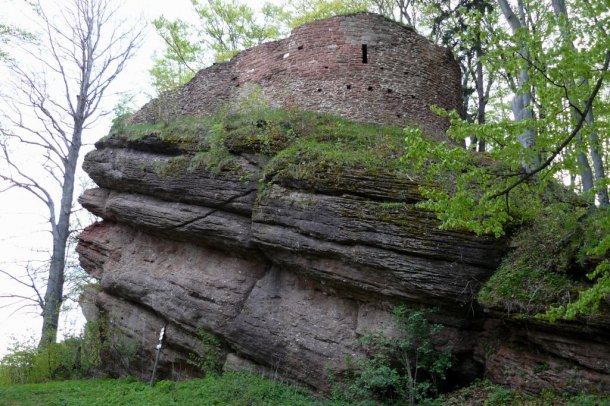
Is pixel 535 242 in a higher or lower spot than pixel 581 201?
lower

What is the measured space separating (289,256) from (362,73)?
6.10m

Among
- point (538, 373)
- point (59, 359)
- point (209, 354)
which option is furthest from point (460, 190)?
point (59, 359)

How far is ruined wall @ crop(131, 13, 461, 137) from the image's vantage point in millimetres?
13750

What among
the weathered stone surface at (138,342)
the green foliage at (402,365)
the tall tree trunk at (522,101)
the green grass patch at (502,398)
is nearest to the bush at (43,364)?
the weathered stone surface at (138,342)

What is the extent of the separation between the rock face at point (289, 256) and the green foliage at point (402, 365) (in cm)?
34

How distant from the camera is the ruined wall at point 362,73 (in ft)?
45.1

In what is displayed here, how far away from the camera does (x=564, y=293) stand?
7934 millimetres

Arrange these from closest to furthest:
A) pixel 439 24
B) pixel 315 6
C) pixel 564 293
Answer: pixel 564 293 → pixel 439 24 → pixel 315 6

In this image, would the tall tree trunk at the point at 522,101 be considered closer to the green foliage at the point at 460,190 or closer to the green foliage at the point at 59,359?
the green foliage at the point at 460,190

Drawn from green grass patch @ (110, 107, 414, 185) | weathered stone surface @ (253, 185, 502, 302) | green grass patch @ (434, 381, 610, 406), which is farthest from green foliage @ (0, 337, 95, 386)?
green grass patch @ (434, 381, 610, 406)

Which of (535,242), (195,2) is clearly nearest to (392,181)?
(535,242)

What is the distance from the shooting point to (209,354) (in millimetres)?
11461

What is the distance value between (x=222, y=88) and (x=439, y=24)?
9.39 meters

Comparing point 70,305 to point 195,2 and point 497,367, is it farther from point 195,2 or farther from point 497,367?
point 195,2
